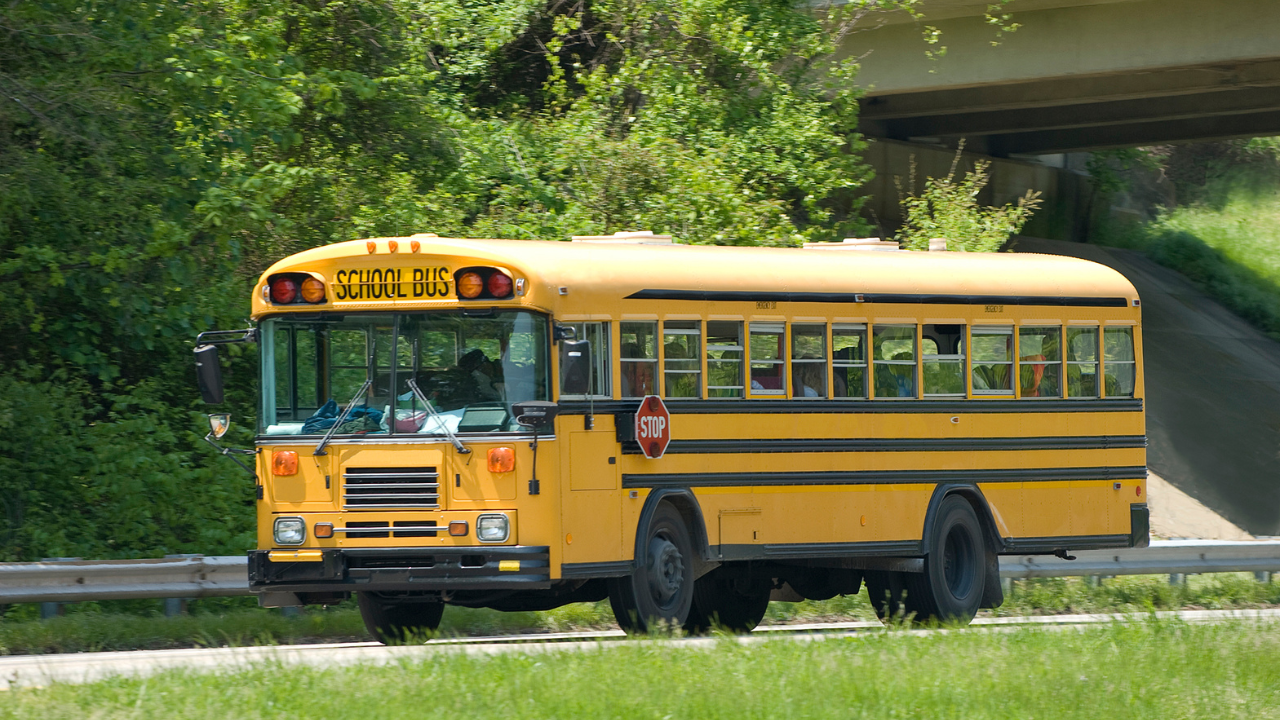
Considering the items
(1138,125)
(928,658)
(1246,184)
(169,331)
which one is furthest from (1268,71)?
(1246,184)

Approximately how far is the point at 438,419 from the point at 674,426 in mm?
1653

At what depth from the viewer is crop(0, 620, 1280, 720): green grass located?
25.0 ft

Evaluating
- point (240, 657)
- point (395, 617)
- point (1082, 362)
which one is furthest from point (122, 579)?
point (1082, 362)

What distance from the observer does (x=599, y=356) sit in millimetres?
10875

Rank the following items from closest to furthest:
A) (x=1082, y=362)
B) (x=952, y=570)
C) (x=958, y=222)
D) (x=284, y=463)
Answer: (x=284, y=463)
(x=952, y=570)
(x=1082, y=362)
(x=958, y=222)

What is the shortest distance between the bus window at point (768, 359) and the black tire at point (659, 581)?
1.15 m

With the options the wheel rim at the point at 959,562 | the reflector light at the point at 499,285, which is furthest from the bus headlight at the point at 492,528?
the wheel rim at the point at 959,562

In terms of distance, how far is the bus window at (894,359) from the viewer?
12.7 m

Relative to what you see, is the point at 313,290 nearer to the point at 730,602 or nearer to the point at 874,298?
the point at 874,298

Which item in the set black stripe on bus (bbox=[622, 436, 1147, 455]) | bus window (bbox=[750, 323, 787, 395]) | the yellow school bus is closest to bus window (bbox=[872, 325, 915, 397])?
the yellow school bus

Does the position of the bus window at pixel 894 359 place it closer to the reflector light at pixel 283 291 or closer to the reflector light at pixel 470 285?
the reflector light at pixel 470 285

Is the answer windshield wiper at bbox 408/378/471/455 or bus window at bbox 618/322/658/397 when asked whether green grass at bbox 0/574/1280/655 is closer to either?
windshield wiper at bbox 408/378/471/455

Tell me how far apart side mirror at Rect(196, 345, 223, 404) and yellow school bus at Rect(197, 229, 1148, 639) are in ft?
0.06

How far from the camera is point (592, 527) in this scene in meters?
10.6
